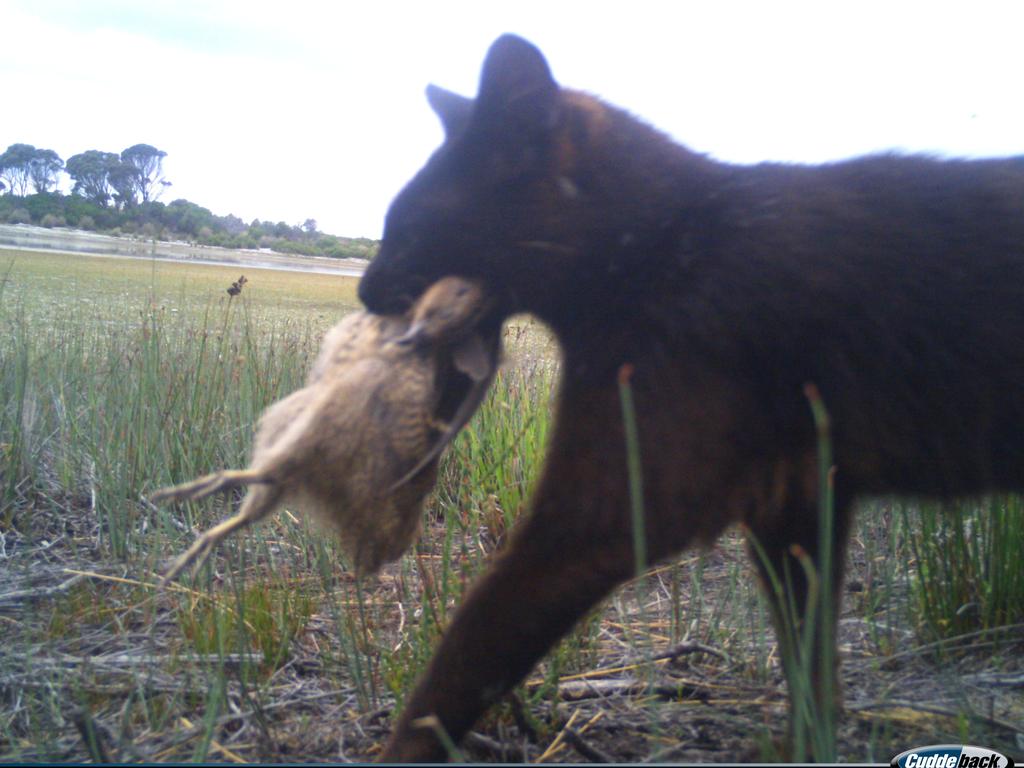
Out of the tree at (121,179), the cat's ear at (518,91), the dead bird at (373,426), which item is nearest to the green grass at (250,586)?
the dead bird at (373,426)

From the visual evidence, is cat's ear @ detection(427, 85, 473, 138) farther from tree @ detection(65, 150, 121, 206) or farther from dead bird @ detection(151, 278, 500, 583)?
tree @ detection(65, 150, 121, 206)

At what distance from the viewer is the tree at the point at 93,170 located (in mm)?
5938

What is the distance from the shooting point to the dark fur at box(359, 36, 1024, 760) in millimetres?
1674

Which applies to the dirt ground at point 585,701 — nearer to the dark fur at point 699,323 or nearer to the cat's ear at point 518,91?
the dark fur at point 699,323

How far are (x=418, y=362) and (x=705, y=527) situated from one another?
794 millimetres

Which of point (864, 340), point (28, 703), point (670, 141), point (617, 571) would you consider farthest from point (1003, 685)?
point (28, 703)

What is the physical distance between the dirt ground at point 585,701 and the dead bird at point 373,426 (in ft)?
1.69

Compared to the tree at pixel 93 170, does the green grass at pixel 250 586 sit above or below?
below

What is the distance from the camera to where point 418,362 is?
200 cm

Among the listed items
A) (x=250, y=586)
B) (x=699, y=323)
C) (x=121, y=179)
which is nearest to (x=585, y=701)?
(x=699, y=323)

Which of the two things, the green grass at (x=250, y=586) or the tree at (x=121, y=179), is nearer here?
the green grass at (x=250, y=586)

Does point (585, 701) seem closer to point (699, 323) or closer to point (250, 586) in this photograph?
point (699, 323)

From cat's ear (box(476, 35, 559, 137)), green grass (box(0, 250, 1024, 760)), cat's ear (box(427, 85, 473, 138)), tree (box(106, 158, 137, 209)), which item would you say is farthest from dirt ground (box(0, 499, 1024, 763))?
tree (box(106, 158, 137, 209))

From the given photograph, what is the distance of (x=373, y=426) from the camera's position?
1.94 meters
